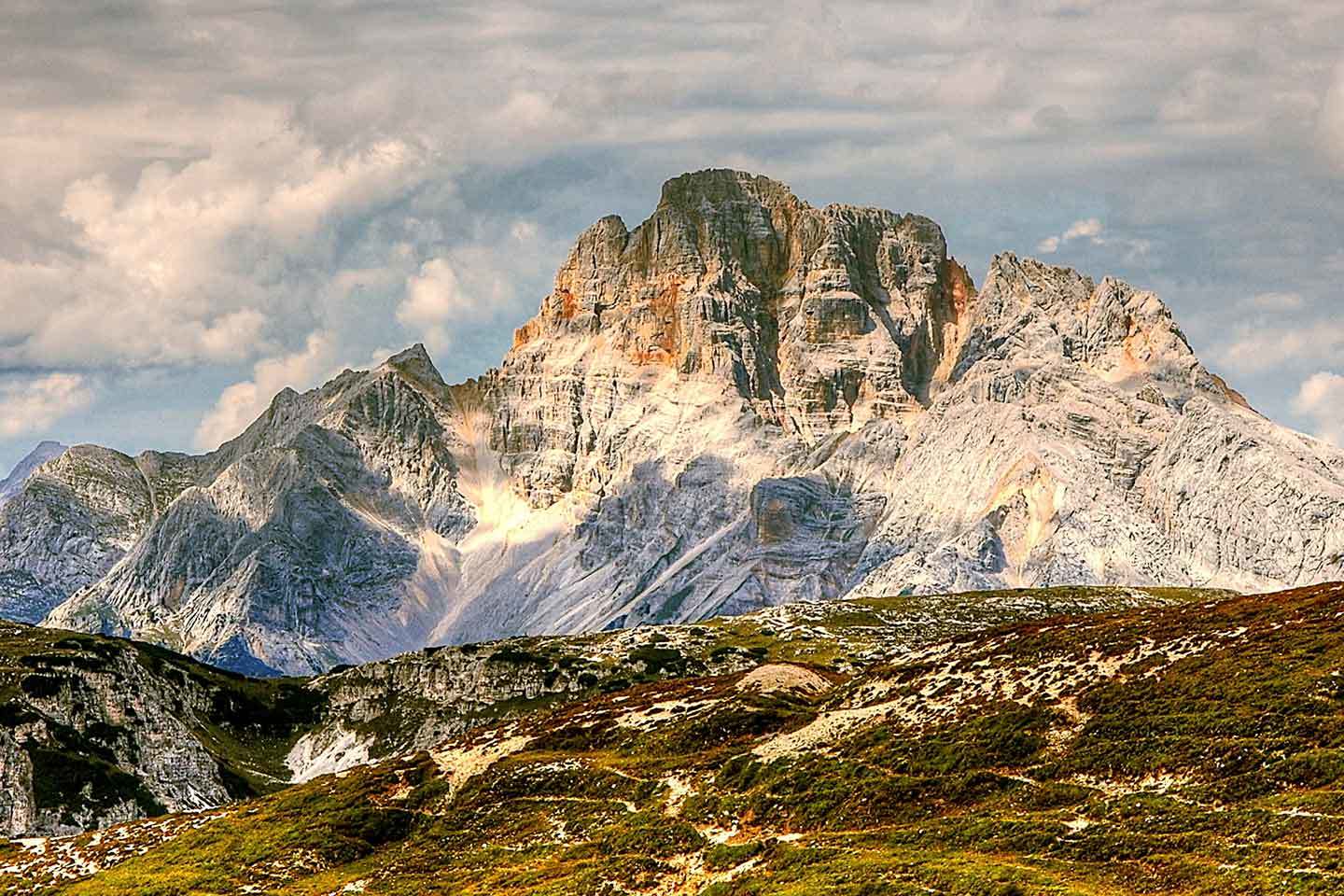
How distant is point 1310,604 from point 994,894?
185 ft

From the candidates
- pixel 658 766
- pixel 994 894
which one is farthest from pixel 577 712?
pixel 994 894

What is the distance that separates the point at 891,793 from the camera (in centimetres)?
10250

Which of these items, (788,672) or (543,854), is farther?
(788,672)

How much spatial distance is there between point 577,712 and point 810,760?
1993 inches

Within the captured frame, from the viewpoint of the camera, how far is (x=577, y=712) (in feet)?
529

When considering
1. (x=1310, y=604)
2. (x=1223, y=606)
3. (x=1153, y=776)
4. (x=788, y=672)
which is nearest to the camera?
(x=1153, y=776)

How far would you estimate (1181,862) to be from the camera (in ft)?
252

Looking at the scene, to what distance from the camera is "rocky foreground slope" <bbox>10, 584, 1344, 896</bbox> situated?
82.6 meters

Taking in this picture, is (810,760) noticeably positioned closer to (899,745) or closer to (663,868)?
(899,745)

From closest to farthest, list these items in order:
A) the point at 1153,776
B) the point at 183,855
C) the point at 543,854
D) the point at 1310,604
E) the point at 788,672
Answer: the point at 1153,776 → the point at 543,854 → the point at 1310,604 → the point at 183,855 → the point at 788,672

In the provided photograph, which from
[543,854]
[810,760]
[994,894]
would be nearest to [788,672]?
[810,760]

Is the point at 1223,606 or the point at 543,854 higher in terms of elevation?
the point at 1223,606

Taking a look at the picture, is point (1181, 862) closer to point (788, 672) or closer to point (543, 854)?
point (543, 854)

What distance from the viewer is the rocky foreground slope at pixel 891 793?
82.6m
